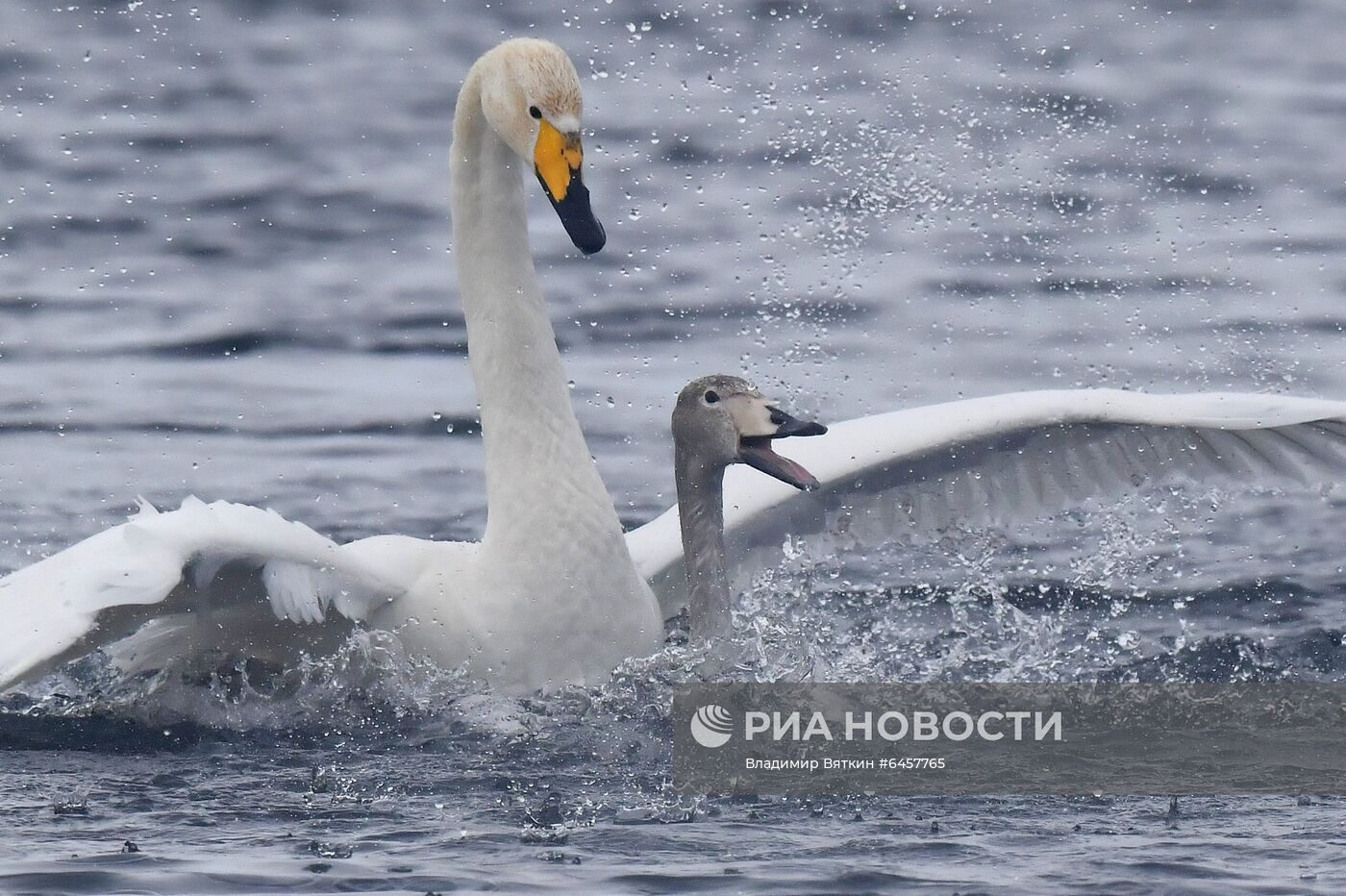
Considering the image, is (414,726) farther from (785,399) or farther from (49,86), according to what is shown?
(49,86)

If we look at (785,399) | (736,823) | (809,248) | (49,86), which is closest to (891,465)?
(736,823)

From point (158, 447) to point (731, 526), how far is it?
3.67 meters

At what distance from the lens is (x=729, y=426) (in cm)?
755


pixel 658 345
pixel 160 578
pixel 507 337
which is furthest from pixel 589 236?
pixel 658 345

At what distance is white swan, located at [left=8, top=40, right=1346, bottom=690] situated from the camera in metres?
6.34

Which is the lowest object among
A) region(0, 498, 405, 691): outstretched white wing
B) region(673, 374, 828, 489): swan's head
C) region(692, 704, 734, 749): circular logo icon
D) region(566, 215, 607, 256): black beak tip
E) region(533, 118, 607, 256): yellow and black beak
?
region(692, 704, 734, 749): circular logo icon

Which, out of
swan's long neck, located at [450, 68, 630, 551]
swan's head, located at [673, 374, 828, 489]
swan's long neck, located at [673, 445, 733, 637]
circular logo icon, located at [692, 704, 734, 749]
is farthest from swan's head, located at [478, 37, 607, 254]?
circular logo icon, located at [692, 704, 734, 749]

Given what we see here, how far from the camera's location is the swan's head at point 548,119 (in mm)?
6980

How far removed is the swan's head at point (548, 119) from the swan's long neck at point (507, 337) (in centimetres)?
22

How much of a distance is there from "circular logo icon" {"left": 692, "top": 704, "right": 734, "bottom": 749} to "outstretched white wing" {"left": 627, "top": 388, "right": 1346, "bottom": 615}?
1.04 meters

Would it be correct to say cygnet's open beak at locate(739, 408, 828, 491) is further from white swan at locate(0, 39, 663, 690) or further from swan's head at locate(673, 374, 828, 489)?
white swan at locate(0, 39, 663, 690)

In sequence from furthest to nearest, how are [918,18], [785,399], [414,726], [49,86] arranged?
[918,18], [49,86], [785,399], [414,726]

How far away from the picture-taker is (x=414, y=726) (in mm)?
7066

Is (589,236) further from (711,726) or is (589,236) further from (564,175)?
(711,726)
